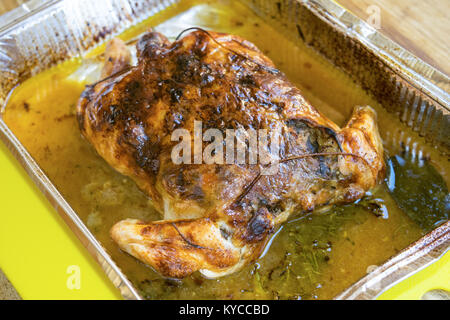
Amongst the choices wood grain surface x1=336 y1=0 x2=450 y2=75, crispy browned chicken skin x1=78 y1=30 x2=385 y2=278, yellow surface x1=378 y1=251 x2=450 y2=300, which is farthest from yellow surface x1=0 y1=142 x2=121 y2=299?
wood grain surface x1=336 y1=0 x2=450 y2=75

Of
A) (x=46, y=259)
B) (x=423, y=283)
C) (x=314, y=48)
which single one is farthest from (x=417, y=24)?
(x=46, y=259)

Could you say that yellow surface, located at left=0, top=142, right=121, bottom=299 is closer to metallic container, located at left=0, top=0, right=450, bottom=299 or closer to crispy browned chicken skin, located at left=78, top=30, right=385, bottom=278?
metallic container, located at left=0, top=0, right=450, bottom=299

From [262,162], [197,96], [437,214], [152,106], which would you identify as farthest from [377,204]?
[152,106]

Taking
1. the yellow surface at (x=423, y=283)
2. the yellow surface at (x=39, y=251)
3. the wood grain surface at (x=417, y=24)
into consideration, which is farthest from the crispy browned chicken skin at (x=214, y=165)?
the wood grain surface at (x=417, y=24)

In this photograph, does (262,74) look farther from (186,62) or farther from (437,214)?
(437,214)

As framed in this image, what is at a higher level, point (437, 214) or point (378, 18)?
point (378, 18)

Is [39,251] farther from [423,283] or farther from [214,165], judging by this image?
[423,283]
